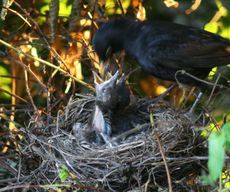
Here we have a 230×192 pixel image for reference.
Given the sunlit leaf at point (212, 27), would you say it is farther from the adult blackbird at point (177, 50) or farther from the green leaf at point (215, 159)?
the green leaf at point (215, 159)

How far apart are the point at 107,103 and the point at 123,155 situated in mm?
615

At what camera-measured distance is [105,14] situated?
475 centimetres

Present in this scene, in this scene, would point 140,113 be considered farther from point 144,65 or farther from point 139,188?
point 139,188

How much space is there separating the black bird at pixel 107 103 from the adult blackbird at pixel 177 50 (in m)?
0.31

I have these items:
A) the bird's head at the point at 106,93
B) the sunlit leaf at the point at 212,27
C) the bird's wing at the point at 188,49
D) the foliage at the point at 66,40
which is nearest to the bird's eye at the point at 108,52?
the foliage at the point at 66,40

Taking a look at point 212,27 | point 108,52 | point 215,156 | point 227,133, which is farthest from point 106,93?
point 215,156

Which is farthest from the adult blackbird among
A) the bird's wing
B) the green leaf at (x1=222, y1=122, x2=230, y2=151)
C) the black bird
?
the green leaf at (x1=222, y1=122, x2=230, y2=151)

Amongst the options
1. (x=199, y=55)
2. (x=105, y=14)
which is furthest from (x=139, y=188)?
(x=105, y=14)

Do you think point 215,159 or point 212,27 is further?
point 212,27

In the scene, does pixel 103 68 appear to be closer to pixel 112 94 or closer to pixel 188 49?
pixel 112 94

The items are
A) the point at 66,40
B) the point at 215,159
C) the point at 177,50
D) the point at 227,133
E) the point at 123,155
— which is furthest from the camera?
the point at 66,40

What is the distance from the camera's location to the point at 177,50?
4.14 m

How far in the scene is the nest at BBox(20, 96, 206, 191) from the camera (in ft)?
10.8

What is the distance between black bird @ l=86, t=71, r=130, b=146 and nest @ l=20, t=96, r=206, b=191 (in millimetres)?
101
